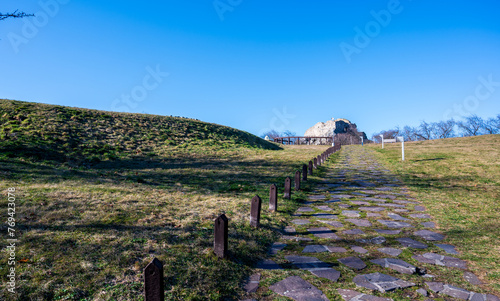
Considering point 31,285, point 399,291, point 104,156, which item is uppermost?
point 104,156

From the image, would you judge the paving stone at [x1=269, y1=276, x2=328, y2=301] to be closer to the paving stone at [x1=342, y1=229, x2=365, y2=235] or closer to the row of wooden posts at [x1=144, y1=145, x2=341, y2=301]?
the row of wooden posts at [x1=144, y1=145, x2=341, y2=301]

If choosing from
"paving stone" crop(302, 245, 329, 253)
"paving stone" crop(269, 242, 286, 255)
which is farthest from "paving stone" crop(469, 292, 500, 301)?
"paving stone" crop(269, 242, 286, 255)

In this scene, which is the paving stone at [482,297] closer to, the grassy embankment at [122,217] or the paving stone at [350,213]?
the grassy embankment at [122,217]

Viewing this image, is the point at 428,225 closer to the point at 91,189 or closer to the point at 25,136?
the point at 91,189

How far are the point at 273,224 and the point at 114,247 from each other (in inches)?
132

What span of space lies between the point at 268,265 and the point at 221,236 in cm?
90

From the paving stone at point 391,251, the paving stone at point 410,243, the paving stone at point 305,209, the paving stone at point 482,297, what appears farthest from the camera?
the paving stone at point 305,209

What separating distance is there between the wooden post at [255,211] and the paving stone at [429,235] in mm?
3373

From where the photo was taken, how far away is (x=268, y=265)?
14.3 ft

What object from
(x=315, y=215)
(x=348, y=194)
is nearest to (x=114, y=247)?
(x=315, y=215)

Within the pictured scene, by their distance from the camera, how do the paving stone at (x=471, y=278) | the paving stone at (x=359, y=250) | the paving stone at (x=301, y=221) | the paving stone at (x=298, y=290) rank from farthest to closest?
1. the paving stone at (x=301, y=221)
2. the paving stone at (x=359, y=250)
3. the paving stone at (x=471, y=278)
4. the paving stone at (x=298, y=290)

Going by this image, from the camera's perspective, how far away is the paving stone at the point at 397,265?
4.11 metres

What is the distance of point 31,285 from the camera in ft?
10.9

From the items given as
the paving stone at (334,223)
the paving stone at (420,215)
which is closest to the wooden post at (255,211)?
the paving stone at (334,223)
